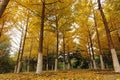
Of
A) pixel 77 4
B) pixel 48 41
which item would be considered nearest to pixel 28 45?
pixel 48 41

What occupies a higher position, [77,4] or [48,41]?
[77,4]

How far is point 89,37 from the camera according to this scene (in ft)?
60.5

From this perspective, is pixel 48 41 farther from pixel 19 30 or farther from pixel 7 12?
pixel 7 12

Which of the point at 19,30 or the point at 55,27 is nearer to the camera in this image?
the point at 55,27

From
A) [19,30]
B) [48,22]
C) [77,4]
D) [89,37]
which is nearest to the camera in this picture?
[77,4]

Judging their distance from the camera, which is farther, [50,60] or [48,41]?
[50,60]

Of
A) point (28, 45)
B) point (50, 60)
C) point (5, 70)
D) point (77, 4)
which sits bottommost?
Answer: point (5, 70)

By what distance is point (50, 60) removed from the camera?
1190 inches

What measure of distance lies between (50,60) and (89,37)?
1423 centimetres

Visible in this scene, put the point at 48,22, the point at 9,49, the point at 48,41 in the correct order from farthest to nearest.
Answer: the point at 9,49, the point at 48,41, the point at 48,22

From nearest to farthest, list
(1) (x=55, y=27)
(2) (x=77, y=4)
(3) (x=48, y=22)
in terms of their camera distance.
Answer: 1. (2) (x=77, y=4)
2. (3) (x=48, y=22)
3. (1) (x=55, y=27)

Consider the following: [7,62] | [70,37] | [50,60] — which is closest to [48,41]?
[70,37]

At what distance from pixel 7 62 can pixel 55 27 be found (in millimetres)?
18458

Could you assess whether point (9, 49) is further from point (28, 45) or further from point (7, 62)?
point (28, 45)
